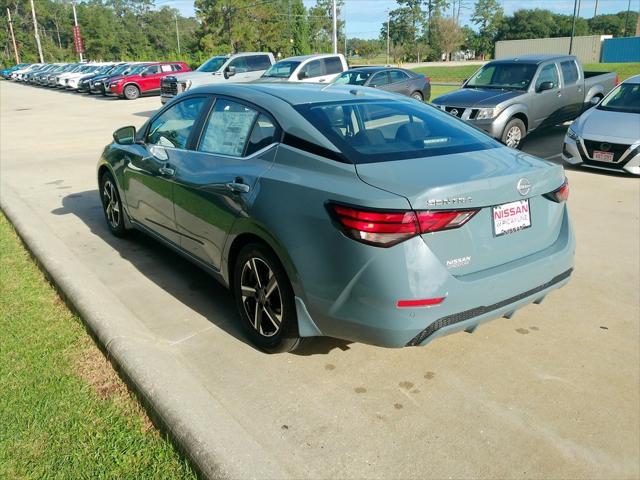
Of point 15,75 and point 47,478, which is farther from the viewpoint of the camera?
point 15,75

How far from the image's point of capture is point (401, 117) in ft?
12.6

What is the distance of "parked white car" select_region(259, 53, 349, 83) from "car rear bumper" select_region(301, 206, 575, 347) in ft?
46.3

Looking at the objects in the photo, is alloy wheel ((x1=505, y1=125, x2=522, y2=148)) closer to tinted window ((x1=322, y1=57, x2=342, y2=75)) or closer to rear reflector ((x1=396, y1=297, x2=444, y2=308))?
rear reflector ((x1=396, y1=297, x2=444, y2=308))

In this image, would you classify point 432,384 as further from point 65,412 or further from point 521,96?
point 521,96

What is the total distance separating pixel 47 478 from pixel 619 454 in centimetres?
262

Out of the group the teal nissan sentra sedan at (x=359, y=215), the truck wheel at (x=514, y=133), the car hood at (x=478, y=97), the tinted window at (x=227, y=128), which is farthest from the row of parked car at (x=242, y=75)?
the teal nissan sentra sedan at (x=359, y=215)

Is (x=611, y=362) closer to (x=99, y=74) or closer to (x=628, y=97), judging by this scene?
(x=628, y=97)

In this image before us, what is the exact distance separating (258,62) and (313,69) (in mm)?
4757

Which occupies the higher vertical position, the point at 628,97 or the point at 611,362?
the point at 628,97

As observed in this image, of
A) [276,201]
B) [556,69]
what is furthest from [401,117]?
[556,69]

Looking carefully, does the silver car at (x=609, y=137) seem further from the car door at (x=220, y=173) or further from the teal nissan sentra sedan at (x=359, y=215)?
the car door at (x=220, y=173)

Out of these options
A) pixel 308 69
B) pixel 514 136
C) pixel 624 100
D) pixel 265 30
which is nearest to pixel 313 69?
pixel 308 69

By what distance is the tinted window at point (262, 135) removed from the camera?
137 inches

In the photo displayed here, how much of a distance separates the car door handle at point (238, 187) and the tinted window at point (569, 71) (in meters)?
9.89
